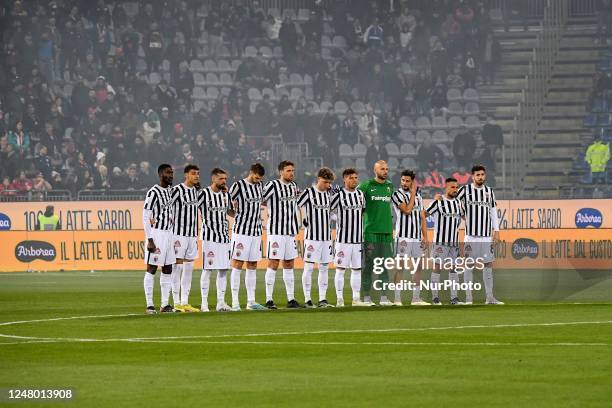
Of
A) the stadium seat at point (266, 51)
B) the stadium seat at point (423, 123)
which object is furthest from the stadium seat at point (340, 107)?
the stadium seat at point (266, 51)

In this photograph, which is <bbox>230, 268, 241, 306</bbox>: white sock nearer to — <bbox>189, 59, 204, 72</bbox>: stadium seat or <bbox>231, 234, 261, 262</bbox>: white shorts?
<bbox>231, 234, 261, 262</bbox>: white shorts

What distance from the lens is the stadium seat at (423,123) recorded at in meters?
40.3

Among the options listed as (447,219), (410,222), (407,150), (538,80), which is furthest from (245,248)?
(538,80)

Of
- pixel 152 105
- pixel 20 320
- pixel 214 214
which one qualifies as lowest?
pixel 20 320

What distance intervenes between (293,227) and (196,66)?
878 inches

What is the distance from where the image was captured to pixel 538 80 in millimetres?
39906

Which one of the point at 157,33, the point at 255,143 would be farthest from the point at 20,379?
the point at 157,33

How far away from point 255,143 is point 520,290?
1833 cm

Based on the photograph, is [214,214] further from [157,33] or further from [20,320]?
[157,33]

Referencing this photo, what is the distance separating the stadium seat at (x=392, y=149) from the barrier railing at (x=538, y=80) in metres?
3.43

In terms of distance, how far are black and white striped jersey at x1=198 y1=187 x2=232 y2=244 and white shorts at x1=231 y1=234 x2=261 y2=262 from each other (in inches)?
7.3

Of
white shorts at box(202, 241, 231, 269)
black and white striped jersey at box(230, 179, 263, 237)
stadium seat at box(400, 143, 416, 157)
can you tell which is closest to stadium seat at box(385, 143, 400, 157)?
stadium seat at box(400, 143, 416, 157)

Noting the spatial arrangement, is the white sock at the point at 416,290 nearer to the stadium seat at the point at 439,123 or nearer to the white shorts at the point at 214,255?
the white shorts at the point at 214,255

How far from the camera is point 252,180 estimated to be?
20.8 m
